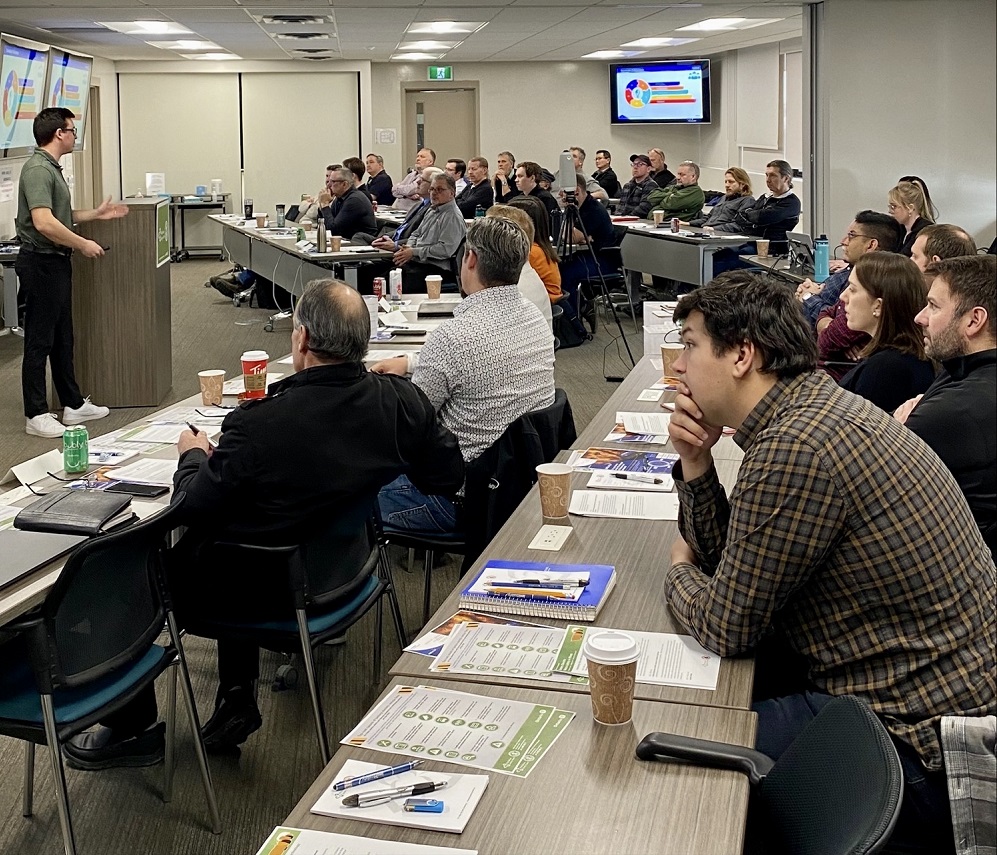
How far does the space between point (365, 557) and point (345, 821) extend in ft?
4.74

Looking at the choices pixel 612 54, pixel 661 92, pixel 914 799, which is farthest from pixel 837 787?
pixel 661 92

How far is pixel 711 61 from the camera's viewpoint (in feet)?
53.0

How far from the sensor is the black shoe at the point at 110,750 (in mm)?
2740

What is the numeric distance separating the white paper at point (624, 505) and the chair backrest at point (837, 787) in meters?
1.02

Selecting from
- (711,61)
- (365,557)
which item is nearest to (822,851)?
(365,557)

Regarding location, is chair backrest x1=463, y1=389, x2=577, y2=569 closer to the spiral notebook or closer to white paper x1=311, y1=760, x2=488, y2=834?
the spiral notebook

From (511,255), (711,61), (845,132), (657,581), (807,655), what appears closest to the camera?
(807,655)

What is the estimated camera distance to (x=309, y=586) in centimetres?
269

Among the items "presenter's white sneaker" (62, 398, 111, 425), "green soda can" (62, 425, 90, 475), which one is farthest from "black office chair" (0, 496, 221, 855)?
"presenter's white sneaker" (62, 398, 111, 425)

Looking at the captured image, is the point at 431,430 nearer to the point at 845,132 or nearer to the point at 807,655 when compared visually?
the point at 807,655

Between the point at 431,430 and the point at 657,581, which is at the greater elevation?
the point at 431,430

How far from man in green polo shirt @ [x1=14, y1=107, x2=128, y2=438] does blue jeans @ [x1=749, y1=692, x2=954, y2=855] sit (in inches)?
200

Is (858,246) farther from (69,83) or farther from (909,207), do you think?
(69,83)

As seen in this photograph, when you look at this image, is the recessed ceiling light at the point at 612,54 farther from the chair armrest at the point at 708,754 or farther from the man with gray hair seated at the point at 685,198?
the chair armrest at the point at 708,754
